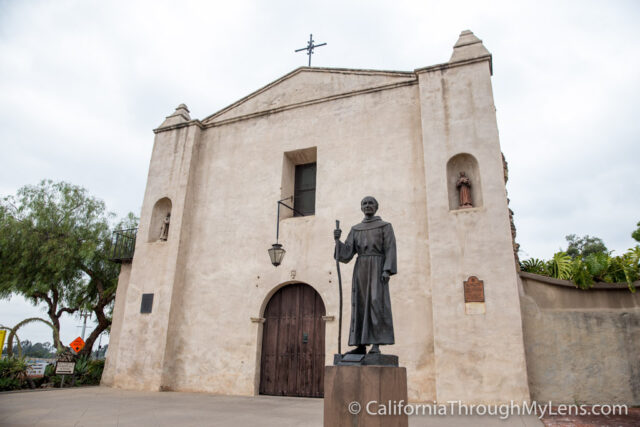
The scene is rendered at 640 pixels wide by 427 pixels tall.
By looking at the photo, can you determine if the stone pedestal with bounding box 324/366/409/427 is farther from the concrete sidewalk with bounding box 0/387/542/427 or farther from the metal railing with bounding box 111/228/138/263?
the metal railing with bounding box 111/228/138/263

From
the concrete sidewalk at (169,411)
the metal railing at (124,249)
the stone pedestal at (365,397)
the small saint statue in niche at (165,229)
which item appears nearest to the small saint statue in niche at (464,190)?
the concrete sidewalk at (169,411)

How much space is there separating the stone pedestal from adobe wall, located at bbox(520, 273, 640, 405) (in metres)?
4.80

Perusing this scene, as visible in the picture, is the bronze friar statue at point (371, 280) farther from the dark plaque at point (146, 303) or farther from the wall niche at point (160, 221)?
the wall niche at point (160, 221)

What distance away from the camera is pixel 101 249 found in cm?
1509

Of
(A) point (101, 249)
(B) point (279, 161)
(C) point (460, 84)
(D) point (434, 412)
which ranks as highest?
(C) point (460, 84)

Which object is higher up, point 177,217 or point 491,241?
point 177,217

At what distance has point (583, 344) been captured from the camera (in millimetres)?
7559

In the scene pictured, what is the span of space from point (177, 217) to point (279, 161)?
3.14m

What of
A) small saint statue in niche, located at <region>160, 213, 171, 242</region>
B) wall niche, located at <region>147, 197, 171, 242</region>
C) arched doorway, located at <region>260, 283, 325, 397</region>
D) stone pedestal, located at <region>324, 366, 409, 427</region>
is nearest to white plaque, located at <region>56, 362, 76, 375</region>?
wall niche, located at <region>147, 197, 171, 242</region>

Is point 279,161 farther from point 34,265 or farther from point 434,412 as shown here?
point 34,265

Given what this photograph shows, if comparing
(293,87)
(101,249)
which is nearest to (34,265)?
(101,249)

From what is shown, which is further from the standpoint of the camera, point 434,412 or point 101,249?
point 101,249

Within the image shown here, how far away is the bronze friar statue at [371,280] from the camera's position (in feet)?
15.3

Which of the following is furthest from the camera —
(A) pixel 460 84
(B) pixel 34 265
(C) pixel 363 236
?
(B) pixel 34 265
